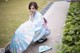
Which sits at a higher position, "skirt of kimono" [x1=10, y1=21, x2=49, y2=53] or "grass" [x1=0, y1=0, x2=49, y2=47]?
"skirt of kimono" [x1=10, y1=21, x2=49, y2=53]

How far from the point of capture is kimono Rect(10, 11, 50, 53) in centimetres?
470

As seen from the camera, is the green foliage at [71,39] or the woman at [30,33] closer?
the green foliage at [71,39]

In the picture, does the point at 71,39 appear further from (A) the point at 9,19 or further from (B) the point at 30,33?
(A) the point at 9,19

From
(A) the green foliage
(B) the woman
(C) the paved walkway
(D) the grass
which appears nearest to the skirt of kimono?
(B) the woman

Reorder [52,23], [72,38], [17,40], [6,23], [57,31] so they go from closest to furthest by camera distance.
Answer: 1. [72,38]
2. [17,40]
3. [57,31]
4. [52,23]
5. [6,23]

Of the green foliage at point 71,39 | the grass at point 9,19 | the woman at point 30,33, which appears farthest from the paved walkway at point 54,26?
the grass at point 9,19

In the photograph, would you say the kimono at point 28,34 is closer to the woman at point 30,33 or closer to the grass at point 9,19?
the woman at point 30,33

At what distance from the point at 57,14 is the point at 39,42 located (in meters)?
2.84

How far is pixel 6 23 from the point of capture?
25.7 ft

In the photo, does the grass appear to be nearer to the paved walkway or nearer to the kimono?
the paved walkway

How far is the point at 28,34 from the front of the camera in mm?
4918

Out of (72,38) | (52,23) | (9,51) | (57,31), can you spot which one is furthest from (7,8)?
(72,38)

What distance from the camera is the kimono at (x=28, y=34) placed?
470 centimetres

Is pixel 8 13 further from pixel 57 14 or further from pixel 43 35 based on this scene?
pixel 43 35
